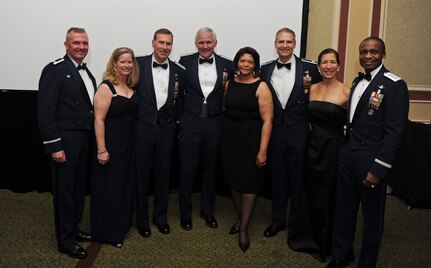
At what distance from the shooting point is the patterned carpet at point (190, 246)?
3.05m

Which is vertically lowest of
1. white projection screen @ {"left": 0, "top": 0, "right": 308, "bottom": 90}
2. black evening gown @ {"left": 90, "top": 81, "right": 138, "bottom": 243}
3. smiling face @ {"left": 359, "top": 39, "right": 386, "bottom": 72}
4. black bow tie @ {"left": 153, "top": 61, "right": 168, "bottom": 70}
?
black evening gown @ {"left": 90, "top": 81, "right": 138, "bottom": 243}

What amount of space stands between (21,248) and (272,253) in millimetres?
1935

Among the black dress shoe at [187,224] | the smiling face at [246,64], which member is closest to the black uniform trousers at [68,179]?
the black dress shoe at [187,224]

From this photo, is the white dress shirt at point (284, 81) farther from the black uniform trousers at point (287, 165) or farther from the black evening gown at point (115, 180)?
the black evening gown at point (115, 180)

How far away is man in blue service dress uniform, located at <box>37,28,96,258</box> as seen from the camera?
114 inches

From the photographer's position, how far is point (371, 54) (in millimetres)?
2646

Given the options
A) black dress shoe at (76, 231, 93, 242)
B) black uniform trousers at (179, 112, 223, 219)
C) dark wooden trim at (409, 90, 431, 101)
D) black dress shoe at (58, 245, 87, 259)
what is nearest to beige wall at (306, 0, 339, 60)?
dark wooden trim at (409, 90, 431, 101)

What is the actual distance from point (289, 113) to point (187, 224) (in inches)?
51.9

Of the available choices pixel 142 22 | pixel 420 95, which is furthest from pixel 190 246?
pixel 420 95

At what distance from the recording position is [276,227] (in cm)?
360

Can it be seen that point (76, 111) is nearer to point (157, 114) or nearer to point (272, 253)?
point (157, 114)

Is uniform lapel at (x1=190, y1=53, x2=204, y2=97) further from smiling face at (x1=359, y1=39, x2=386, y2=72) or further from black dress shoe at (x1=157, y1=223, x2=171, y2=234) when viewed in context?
smiling face at (x1=359, y1=39, x2=386, y2=72)

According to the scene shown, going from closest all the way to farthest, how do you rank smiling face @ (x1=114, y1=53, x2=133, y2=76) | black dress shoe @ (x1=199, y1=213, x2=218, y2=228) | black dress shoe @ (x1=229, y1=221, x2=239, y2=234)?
1. smiling face @ (x1=114, y1=53, x2=133, y2=76)
2. black dress shoe @ (x1=229, y1=221, x2=239, y2=234)
3. black dress shoe @ (x1=199, y1=213, x2=218, y2=228)

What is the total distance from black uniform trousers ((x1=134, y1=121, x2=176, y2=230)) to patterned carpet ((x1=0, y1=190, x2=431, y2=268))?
0.23 m
